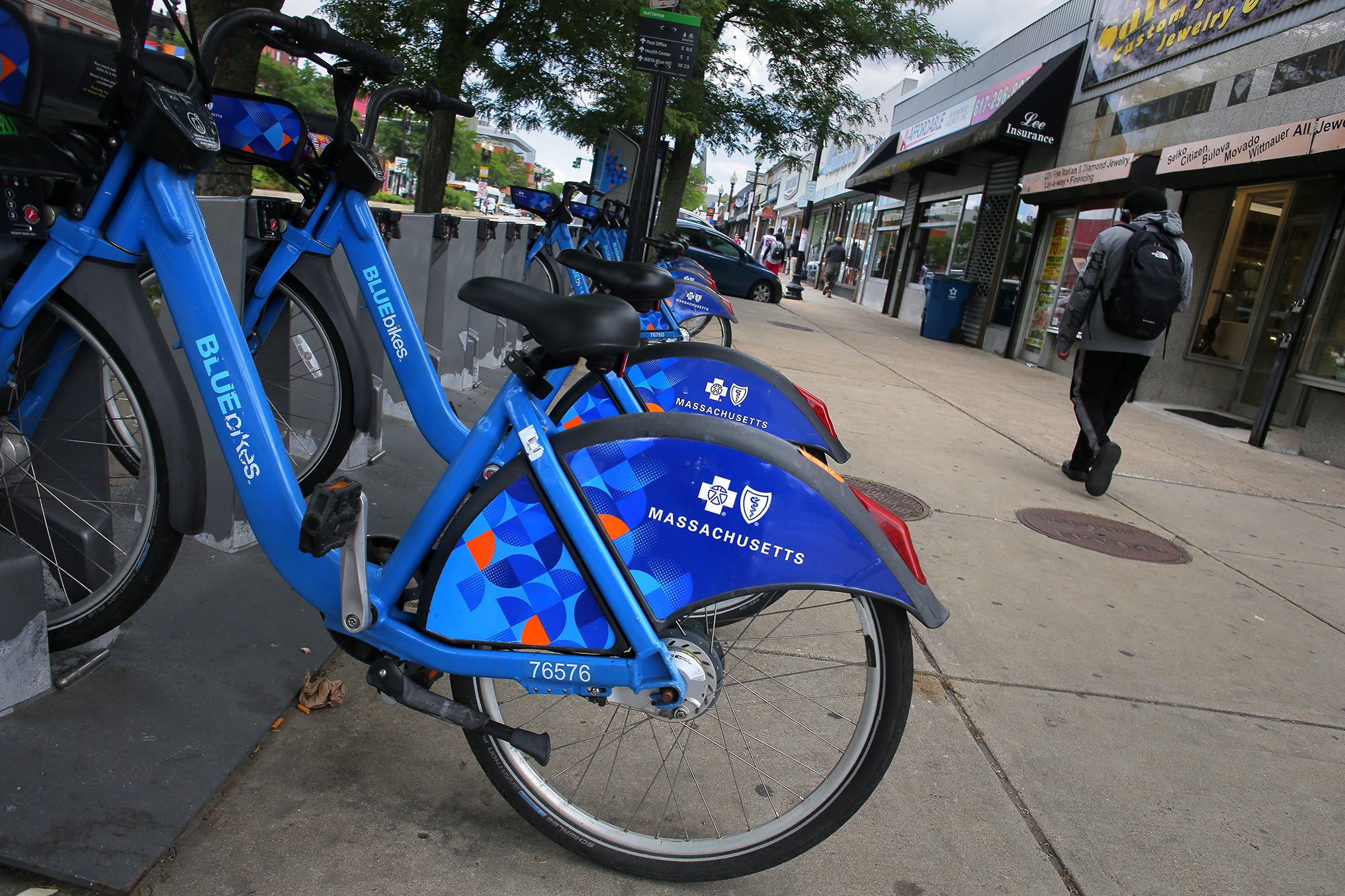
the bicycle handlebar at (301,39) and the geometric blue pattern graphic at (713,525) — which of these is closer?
the geometric blue pattern graphic at (713,525)

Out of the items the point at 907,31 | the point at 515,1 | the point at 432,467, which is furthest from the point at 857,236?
the point at 432,467

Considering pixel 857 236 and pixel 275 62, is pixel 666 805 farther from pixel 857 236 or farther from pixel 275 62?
pixel 275 62

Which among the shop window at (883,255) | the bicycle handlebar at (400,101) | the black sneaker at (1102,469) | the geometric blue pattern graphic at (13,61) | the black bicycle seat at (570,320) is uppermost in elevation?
the shop window at (883,255)

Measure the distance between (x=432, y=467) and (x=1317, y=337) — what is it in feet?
29.5

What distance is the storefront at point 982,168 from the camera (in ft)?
47.3

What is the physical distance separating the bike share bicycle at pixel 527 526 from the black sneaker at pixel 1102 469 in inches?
182

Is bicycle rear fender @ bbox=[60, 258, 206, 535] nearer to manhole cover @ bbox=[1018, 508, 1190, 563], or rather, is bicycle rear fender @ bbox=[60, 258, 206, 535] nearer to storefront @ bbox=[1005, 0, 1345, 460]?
Answer: manhole cover @ bbox=[1018, 508, 1190, 563]

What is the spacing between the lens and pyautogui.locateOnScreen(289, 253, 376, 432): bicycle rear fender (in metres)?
3.09

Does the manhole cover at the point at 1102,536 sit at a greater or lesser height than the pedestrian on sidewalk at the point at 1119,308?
lesser

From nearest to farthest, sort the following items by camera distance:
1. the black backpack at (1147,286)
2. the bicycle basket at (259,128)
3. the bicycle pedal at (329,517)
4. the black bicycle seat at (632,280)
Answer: the bicycle pedal at (329,517), the bicycle basket at (259,128), the black bicycle seat at (632,280), the black backpack at (1147,286)

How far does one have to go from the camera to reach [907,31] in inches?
668

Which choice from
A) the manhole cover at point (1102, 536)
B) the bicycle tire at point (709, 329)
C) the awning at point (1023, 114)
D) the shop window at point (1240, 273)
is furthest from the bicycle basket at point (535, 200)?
the awning at point (1023, 114)

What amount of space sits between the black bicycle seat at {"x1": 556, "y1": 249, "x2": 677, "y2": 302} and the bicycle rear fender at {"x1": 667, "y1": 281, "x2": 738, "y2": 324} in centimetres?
365

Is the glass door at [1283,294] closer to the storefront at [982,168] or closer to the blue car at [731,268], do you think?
the storefront at [982,168]
